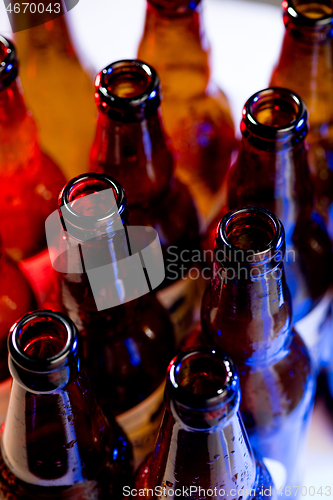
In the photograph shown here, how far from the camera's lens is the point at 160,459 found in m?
0.40

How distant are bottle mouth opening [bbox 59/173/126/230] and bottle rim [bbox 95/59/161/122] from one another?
8cm

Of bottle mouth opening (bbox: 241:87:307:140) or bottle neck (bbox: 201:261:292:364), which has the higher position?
bottle mouth opening (bbox: 241:87:307:140)

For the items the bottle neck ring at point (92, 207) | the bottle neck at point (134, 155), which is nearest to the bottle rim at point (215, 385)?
the bottle neck ring at point (92, 207)

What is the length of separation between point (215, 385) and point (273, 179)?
0.20 meters

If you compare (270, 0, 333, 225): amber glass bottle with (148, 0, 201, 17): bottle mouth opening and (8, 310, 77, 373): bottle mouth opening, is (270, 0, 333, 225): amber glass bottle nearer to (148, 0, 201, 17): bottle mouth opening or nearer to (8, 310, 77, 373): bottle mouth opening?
(148, 0, 201, 17): bottle mouth opening

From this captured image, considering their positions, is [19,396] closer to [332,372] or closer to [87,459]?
[87,459]

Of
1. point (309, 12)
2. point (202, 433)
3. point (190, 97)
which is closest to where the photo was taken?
point (202, 433)

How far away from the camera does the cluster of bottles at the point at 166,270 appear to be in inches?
15.3

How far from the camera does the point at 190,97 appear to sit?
730mm

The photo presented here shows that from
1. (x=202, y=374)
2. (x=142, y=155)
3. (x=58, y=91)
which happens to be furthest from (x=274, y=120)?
(x=58, y=91)

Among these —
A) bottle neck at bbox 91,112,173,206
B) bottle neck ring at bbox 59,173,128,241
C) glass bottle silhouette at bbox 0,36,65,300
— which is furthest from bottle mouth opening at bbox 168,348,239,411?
glass bottle silhouette at bbox 0,36,65,300

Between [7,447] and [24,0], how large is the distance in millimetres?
499

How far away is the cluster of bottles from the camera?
0.39 metres

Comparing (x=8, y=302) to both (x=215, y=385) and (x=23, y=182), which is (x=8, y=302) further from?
(x=215, y=385)
